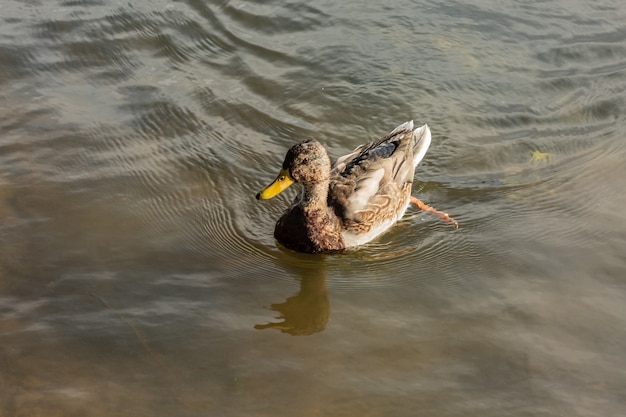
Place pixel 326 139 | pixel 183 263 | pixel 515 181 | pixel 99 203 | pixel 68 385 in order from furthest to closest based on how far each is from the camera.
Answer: pixel 326 139 → pixel 515 181 → pixel 99 203 → pixel 183 263 → pixel 68 385

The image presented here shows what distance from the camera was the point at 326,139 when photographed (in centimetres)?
820

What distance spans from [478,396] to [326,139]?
400 cm

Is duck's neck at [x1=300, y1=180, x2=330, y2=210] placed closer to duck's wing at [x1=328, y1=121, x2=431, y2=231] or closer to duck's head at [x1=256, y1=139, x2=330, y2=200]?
duck's head at [x1=256, y1=139, x2=330, y2=200]

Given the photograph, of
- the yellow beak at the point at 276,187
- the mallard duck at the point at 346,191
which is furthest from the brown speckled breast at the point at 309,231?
the yellow beak at the point at 276,187

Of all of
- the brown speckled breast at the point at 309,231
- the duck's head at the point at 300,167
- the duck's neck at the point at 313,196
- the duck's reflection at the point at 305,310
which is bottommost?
the duck's reflection at the point at 305,310

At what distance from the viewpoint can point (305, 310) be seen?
556 cm

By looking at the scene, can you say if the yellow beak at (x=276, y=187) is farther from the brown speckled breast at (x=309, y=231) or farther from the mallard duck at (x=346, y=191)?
the brown speckled breast at (x=309, y=231)

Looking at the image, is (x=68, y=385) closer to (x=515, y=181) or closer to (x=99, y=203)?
(x=99, y=203)

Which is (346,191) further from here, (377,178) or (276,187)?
(276,187)

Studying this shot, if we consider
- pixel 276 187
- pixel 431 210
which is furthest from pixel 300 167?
pixel 431 210

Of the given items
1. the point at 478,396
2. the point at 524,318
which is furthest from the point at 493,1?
the point at 478,396

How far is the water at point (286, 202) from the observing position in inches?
188

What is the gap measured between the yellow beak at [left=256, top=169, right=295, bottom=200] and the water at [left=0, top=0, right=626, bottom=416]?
15.2 inches

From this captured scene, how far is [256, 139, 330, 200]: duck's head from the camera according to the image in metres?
6.39
